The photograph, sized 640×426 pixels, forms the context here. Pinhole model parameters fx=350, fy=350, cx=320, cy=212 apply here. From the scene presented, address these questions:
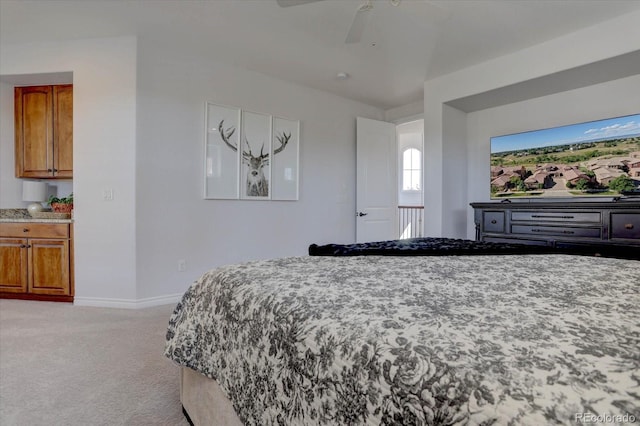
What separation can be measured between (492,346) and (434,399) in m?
0.15

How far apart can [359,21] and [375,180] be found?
2.95 m

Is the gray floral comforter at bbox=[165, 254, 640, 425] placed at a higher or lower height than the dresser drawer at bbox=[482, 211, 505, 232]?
lower

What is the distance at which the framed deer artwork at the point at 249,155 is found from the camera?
3.72 meters

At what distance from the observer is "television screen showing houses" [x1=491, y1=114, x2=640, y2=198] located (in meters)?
3.11

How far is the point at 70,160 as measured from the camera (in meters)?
3.67

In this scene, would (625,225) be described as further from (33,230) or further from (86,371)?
(33,230)

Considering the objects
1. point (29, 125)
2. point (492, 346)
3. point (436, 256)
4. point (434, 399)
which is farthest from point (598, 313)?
point (29, 125)

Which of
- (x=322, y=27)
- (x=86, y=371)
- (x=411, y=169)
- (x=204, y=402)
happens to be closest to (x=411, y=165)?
(x=411, y=169)

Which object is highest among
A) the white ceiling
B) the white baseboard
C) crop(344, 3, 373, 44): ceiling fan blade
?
the white ceiling

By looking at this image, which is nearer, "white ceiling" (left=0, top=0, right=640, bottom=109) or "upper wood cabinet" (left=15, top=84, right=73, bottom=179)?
"white ceiling" (left=0, top=0, right=640, bottom=109)

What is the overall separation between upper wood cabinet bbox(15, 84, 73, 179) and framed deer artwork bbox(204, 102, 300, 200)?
1.48 m

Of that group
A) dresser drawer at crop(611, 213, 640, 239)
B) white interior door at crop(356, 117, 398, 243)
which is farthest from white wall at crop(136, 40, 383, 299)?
dresser drawer at crop(611, 213, 640, 239)

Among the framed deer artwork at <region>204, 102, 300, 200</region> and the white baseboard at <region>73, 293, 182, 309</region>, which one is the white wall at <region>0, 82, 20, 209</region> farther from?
the framed deer artwork at <region>204, 102, 300, 200</region>

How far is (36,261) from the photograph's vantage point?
3477 mm
